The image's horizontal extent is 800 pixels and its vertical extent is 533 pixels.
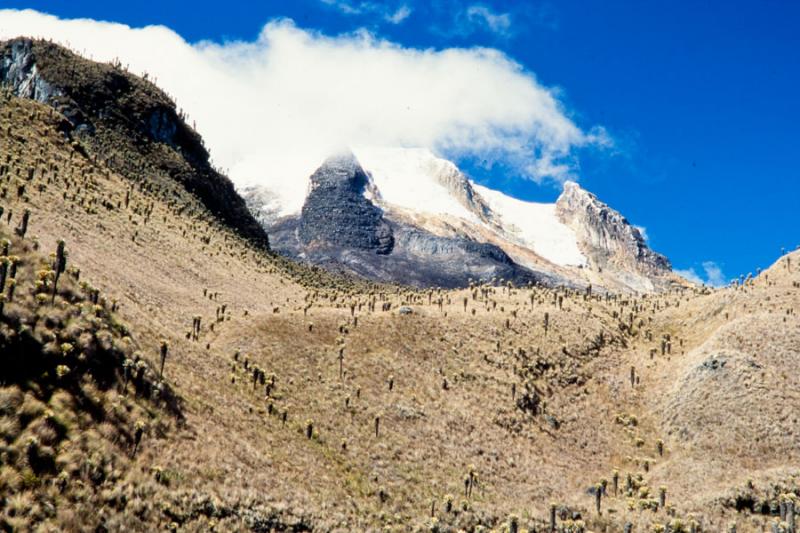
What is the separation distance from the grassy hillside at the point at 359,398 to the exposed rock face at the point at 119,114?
2649 centimetres

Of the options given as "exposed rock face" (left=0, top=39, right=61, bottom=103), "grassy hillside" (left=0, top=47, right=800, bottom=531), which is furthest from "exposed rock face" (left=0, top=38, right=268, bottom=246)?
"grassy hillside" (left=0, top=47, right=800, bottom=531)

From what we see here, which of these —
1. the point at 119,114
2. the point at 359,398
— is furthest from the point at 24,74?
the point at 359,398

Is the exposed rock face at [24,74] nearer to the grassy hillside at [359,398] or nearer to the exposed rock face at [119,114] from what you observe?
the exposed rock face at [119,114]

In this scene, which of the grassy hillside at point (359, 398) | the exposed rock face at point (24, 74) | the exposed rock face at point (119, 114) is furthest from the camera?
the exposed rock face at point (24, 74)

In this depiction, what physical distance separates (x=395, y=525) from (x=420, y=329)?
32.5m

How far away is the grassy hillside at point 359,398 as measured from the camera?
27.1m

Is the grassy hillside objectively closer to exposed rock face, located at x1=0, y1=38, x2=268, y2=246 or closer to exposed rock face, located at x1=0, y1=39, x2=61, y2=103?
exposed rock face, located at x1=0, y1=38, x2=268, y2=246

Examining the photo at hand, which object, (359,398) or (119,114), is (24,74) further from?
(359,398)

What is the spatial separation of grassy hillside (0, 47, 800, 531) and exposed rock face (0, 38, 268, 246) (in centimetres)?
2649

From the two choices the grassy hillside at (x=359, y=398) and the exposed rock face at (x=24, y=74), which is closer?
the grassy hillside at (x=359, y=398)

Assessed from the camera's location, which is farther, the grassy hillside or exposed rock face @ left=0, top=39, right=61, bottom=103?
exposed rock face @ left=0, top=39, right=61, bottom=103

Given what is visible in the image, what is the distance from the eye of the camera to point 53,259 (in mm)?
33406

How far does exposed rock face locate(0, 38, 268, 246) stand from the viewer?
119m

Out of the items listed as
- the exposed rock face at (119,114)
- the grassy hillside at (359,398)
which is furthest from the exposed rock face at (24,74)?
the grassy hillside at (359,398)
